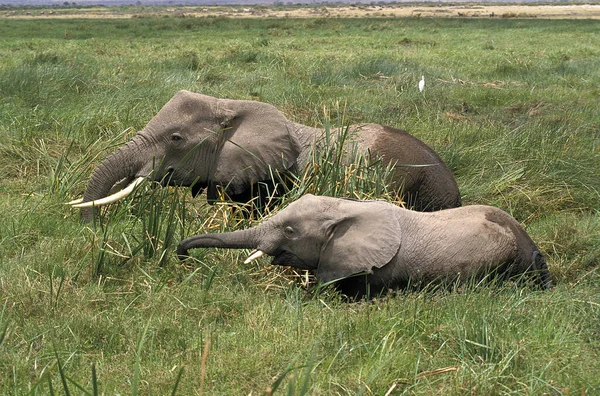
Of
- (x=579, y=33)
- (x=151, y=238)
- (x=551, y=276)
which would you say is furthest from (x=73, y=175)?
(x=579, y=33)

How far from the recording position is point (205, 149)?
243 inches

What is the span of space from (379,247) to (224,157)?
1699 millimetres

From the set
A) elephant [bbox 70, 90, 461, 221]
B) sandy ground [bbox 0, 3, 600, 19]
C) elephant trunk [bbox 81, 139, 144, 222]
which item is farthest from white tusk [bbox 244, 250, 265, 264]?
sandy ground [bbox 0, 3, 600, 19]

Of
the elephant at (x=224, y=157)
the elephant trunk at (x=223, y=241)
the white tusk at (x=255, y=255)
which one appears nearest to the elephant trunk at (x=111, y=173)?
the elephant at (x=224, y=157)

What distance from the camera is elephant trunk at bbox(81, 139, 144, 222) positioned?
5.79 metres

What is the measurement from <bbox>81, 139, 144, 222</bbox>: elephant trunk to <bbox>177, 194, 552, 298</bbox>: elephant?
137 centimetres

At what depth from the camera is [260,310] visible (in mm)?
4219

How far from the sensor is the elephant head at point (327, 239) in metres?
4.95

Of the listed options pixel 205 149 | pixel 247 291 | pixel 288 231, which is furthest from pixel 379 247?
pixel 205 149

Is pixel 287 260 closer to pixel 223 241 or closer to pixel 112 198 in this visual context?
pixel 223 241

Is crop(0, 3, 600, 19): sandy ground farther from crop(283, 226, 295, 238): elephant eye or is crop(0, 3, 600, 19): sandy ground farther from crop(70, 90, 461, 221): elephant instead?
crop(283, 226, 295, 238): elephant eye

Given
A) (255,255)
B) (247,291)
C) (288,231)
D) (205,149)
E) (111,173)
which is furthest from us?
(205,149)

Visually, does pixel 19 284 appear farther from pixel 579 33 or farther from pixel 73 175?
pixel 579 33

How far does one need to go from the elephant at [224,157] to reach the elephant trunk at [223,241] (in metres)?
1.08
